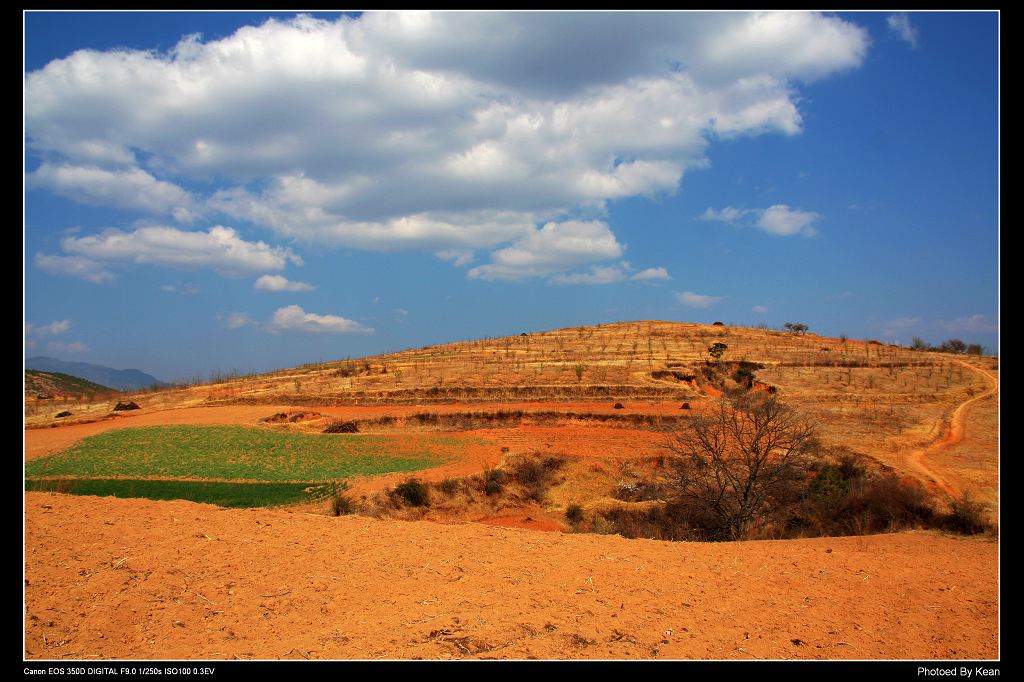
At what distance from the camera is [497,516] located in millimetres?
19562

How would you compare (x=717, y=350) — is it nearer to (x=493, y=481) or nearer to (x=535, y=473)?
(x=535, y=473)

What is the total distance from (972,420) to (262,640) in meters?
33.7

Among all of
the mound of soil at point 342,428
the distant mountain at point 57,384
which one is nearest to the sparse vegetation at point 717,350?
the mound of soil at point 342,428

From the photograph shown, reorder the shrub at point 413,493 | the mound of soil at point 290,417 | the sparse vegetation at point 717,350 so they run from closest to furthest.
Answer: the shrub at point 413,493 < the mound of soil at point 290,417 < the sparse vegetation at point 717,350

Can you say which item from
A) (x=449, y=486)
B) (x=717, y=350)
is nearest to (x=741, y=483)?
(x=449, y=486)

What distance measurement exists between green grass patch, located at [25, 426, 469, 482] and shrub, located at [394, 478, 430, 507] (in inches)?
106

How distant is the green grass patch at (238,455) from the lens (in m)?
21.4

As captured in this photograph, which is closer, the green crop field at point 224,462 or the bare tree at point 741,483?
the bare tree at point 741,483

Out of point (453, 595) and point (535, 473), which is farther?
point (535, 473)

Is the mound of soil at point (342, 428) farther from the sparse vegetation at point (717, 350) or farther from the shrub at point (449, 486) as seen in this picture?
the sparse vegetation at point (717, 350)

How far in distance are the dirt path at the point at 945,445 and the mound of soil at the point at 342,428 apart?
26.6 m

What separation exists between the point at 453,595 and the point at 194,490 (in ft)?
49.6

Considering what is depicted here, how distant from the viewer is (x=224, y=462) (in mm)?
23406

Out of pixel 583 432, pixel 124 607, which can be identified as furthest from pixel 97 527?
pixel 583 432
